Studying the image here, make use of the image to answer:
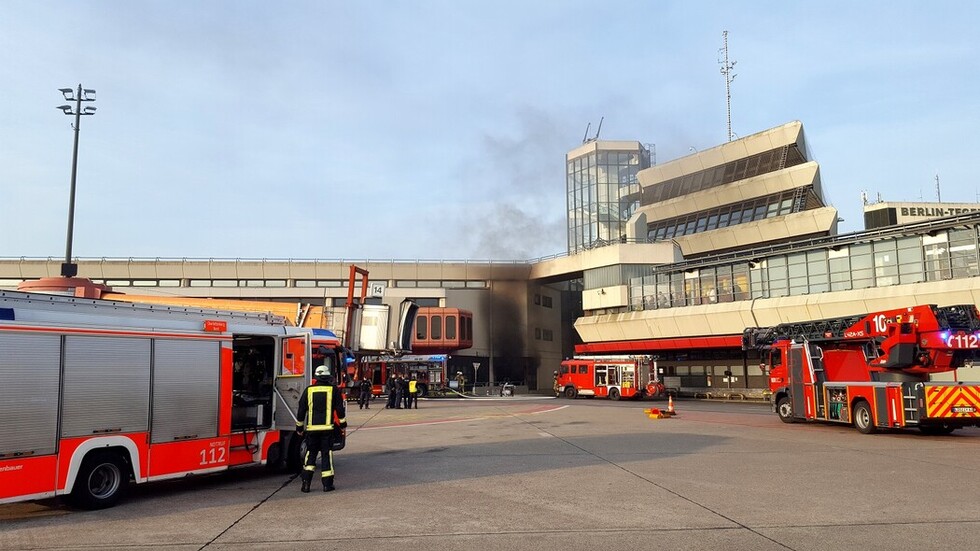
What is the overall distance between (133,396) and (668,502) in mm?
6941

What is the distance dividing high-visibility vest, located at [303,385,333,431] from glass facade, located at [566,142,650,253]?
6715 cm

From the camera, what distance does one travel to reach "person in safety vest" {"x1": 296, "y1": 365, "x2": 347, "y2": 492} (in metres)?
10.0

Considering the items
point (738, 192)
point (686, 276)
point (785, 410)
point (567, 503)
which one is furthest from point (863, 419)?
point (738, 192)

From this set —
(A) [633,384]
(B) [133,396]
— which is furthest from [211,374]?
(A) [633,384]

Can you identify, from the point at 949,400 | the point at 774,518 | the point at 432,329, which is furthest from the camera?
the point at 432,329

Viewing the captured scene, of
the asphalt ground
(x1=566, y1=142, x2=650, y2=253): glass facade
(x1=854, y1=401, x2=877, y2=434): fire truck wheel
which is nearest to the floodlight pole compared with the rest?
the asphalt ground

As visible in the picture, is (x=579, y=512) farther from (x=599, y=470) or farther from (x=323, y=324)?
(x=323, y=324)

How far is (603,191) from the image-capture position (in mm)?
77375

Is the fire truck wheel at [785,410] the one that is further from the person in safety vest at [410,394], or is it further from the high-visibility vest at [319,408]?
the high-visibility vest at [319,408]

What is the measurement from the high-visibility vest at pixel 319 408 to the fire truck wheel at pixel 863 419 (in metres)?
14.4

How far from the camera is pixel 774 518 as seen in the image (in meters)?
7.96

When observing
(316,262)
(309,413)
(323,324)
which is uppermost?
(316,262)

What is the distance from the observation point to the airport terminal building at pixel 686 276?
3844 cm

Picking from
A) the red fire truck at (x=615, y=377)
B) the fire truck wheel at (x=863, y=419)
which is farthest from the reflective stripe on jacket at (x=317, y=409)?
the red fire truck at (x=615, y=377)
